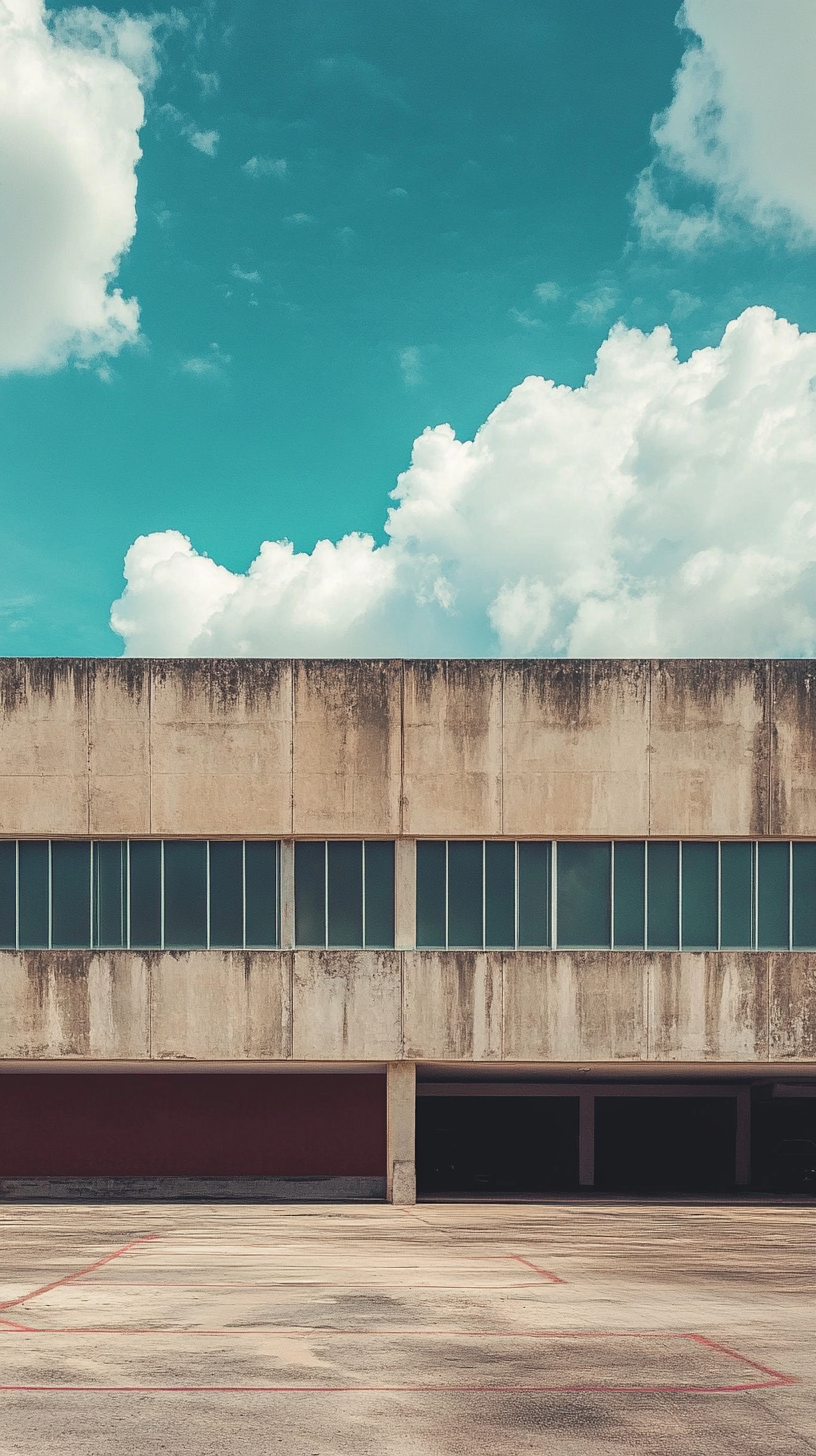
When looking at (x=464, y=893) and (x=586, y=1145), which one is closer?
(x=464, y=893)

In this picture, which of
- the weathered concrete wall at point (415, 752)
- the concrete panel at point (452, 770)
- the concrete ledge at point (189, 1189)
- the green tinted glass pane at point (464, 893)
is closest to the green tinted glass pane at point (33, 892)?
the weathered concrete wall at point (415, 752)

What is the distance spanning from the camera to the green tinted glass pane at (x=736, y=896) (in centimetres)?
2362

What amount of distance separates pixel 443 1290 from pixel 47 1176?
15793 millimetres

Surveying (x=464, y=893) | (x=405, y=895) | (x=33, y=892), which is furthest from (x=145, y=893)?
(x=464, y=893)

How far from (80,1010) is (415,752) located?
28.6ft

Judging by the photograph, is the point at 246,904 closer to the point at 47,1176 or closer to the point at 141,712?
the point at 141,712

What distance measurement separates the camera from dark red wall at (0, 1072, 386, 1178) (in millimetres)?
26078

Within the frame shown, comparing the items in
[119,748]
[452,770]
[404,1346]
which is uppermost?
[119,748]

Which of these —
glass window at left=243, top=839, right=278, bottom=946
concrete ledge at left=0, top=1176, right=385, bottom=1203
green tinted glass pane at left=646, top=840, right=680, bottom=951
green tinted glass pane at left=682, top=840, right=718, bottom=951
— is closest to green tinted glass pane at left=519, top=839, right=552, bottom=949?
green tinted glass pane at left=646, top=840, right=680, bottom=951

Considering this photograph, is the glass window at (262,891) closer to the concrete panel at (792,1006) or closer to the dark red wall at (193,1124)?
the dark red wall at (193,1124)

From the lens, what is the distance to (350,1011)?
23.2 metres

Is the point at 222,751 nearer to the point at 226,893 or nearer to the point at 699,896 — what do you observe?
the point at 226,893

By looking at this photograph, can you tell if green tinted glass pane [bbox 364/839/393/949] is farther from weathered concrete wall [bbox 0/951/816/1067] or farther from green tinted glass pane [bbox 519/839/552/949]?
green tinted glass pane [bbox 519/839/552/949]

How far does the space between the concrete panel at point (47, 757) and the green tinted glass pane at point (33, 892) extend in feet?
1.41
